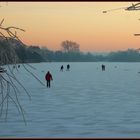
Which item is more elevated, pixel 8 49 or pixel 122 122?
pixel 8 49

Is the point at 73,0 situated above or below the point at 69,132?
above

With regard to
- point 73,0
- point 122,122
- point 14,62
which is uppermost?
point 73,0

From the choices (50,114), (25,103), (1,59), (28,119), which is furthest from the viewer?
(25,103)

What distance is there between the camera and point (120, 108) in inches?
539

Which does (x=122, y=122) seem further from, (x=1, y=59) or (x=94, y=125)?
(x=1, y=59)

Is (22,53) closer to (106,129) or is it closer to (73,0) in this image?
(73,0)

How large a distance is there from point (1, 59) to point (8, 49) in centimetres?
7

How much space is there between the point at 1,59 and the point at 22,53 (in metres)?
0.18

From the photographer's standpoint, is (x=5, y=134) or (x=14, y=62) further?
(x=5, y=134)

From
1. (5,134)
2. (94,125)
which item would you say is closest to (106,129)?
(94,125)

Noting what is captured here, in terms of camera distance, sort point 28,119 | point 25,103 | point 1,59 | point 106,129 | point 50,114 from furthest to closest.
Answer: point 25,103 → point 50,114 → point 28,119 → point 106,129 → point 1,59

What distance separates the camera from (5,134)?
28.1 ft

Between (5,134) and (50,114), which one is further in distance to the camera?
(50,114)

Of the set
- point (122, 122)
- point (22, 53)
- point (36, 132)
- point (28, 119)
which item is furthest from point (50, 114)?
point (22, 53)
